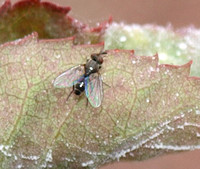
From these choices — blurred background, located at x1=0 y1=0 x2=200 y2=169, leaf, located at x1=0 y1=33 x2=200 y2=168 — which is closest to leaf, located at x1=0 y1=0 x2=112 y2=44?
leaf, located at x1=0 y1=33 x2=200 y2=168

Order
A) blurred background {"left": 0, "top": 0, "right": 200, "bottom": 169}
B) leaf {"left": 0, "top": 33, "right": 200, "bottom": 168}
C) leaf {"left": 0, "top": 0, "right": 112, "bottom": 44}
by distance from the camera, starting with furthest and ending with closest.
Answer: blurred background {"left": 0, "top": 0, "right": 200, "bottom": 169} < leaf {"left": 0, "top": 0, "right": 112, "bottom": 44} < leaf {"left": 0, "top": 33, "right": 200, "bottom": 168}

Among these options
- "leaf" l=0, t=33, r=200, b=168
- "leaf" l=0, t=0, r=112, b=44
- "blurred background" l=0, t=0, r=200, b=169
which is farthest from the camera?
"blurred background" l=0, t=0, r=200, b=169

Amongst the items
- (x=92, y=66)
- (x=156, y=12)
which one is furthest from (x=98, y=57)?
(x=156, y=12)

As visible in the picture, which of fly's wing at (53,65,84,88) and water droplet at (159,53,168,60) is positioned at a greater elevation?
water droplet at (159,53,168,60)

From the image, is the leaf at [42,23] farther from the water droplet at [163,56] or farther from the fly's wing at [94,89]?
the water droplet at [163,56]

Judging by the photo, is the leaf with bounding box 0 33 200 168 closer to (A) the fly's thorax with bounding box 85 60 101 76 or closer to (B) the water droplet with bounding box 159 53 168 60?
(A) the fly's thorax with bounding box 85 60 101 76

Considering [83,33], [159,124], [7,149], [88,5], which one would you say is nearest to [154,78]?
[159,124]
